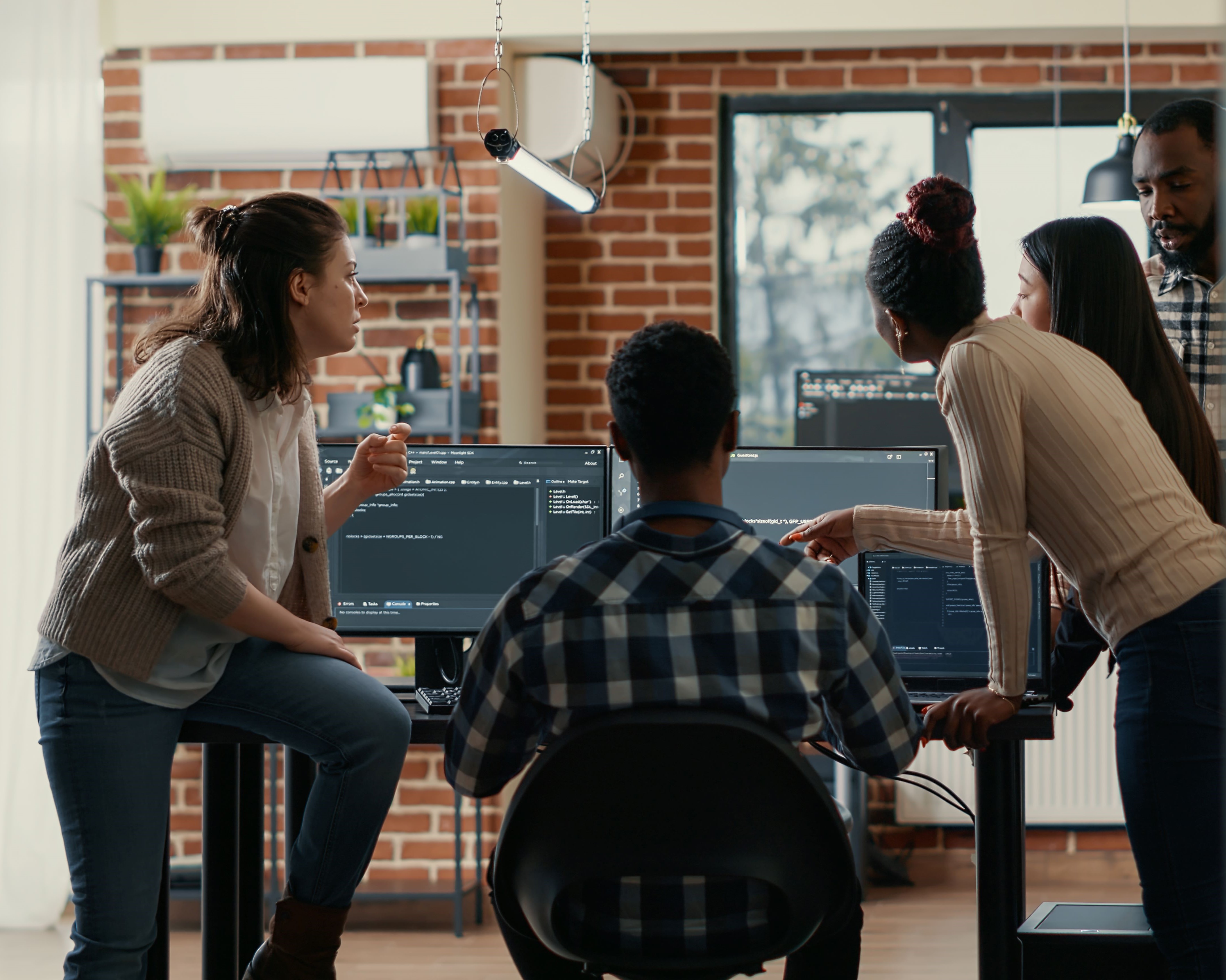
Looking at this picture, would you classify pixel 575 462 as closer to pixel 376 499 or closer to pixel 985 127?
pixel 376 499

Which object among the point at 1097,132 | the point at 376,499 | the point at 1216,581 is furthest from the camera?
the point at 1097,132

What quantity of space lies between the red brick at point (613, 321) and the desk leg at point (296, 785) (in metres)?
1.95

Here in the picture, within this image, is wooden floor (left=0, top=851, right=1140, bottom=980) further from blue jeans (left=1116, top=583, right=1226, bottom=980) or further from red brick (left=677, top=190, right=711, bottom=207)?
red brick (left=677, top=190, right=711, bottom=207)

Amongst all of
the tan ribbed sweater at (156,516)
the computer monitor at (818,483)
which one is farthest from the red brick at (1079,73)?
the tan ribbed sweater at (156,516)

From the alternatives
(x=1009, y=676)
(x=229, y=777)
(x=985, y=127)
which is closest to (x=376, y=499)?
(x=229, y=777)

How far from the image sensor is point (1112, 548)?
143 cm

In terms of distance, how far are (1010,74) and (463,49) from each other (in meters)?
1.69

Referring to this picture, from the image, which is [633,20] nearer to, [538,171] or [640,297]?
[640,297]

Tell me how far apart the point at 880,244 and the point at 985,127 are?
2466mm

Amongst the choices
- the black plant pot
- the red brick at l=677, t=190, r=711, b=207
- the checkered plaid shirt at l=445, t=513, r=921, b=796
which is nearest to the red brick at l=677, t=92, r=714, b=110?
the red brick at l=677, t=190, r=711, b=207

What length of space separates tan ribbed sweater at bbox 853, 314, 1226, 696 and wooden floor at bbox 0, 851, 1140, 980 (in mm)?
1559

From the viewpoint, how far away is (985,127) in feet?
12.2

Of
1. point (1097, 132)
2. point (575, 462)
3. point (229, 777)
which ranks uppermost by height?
point (1097, 132)

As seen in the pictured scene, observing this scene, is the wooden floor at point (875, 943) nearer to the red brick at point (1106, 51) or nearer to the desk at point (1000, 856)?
the desk at point (1000, 856)
